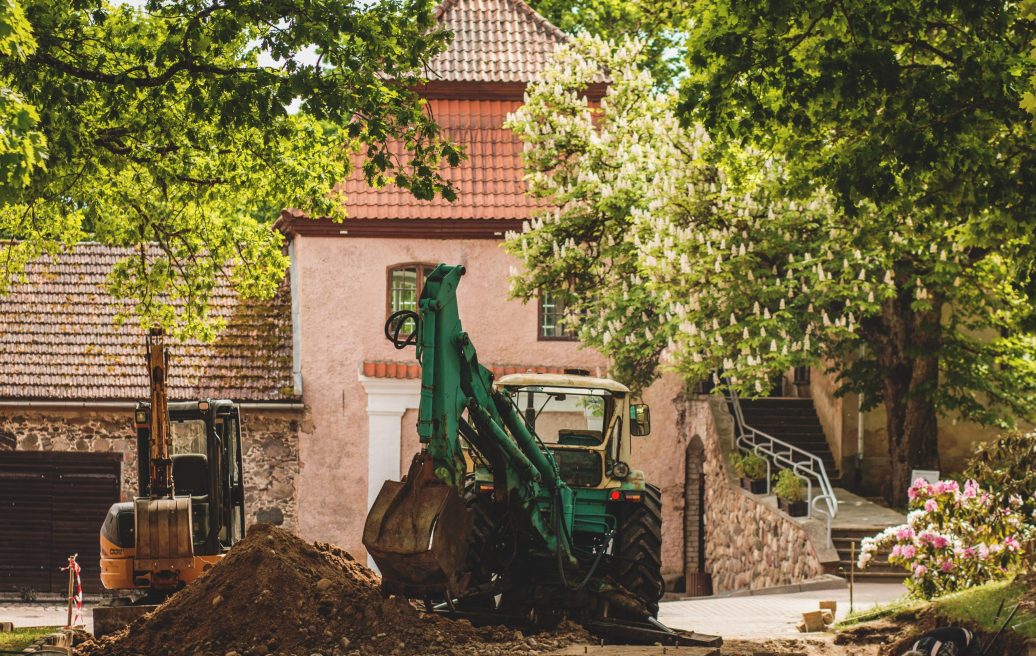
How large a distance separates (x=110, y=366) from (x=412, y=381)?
5518mm

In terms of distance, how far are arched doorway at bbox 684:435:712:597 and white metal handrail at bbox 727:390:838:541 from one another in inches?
35.1

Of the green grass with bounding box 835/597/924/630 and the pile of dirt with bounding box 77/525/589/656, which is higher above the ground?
the pile of dirt with bounding box 77/525/589/656

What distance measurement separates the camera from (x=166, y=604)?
12172mm

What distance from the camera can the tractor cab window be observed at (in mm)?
14742

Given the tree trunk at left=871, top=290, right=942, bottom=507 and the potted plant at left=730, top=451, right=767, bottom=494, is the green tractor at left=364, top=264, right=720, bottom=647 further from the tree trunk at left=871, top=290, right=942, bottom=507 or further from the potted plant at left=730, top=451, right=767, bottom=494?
the tree trunk at left=871, top=290, right=942, bottom=507

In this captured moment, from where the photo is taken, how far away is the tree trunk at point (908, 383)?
79.4 feet

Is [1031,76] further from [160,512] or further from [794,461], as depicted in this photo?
[794,461]

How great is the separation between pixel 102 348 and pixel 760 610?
1386cm

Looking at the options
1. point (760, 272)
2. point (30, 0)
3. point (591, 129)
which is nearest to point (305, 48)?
point (30, 0)

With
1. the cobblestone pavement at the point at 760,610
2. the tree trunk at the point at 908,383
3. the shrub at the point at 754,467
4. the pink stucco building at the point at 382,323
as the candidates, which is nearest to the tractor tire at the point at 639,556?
the cobblestone pavement at the point at 760,610

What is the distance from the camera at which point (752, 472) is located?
24.3 metres

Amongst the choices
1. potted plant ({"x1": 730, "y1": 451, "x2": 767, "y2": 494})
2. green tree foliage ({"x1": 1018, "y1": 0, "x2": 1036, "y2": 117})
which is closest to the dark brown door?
potted plant ({"x1": 730, "y1": 451, "x2": 767, "y2": 494})

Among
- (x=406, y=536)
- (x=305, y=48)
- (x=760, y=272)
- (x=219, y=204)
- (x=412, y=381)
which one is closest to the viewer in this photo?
(x=406, y=536)

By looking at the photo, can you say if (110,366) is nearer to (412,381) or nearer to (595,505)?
(412,381)
